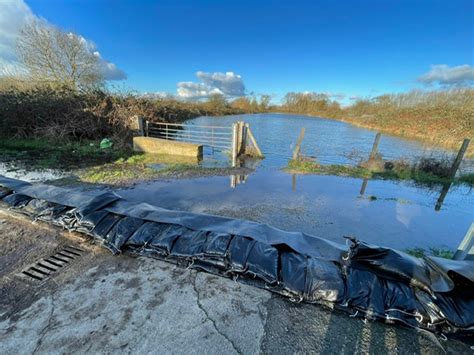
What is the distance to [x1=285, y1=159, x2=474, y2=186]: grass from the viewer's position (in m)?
6.97

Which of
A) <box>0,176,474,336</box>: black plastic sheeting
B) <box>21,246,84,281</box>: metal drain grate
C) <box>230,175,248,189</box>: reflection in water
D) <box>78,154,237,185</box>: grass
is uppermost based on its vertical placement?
<box>0,176,474,336</box>: black plastic sheeting

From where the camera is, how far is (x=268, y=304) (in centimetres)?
184

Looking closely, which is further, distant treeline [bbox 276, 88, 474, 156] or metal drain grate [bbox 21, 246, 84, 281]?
distant treeline [bbox 276, 88, 474, 156]

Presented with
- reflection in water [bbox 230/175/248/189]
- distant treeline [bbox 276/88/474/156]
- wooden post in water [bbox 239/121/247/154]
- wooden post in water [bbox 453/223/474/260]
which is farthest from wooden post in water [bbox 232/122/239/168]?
distant treeline [bbox 276/88/474/156]

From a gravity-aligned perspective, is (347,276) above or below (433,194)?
above

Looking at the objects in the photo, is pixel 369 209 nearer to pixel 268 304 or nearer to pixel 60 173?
pixel 268 304

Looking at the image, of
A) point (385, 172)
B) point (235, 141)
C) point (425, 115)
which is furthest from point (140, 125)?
point (425, 115)

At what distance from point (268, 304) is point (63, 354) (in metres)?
1.52

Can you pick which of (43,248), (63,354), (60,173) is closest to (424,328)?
(63,354)

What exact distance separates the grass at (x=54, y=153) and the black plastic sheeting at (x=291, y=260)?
16.7 feet

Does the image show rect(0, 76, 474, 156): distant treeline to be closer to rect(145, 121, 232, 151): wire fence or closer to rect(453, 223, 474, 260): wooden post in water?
rect(145, 121, 232, 151): wire fence

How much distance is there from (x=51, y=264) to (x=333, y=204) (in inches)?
192

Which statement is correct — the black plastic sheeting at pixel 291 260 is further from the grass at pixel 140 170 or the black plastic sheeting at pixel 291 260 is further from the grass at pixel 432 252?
the grass at pixel 140 170

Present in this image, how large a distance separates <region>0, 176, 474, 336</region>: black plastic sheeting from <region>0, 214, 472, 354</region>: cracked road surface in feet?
0.41
